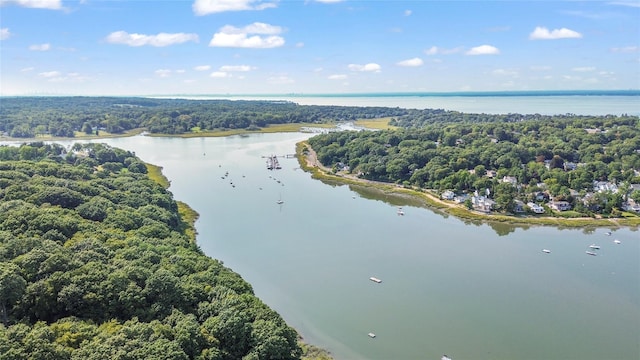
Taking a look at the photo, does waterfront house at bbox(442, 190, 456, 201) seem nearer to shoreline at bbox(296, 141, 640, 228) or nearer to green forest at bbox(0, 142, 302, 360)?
shoreline at bbox(296, 141, 640, 228)

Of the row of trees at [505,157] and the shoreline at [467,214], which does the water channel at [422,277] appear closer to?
the shoreline at [467,214]

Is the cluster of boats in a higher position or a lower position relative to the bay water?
higher

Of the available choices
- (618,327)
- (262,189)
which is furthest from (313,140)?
(618,327)

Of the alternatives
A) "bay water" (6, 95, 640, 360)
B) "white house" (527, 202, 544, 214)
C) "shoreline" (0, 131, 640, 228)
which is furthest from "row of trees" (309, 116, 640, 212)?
"bay water" (6, 95, 640, 360)

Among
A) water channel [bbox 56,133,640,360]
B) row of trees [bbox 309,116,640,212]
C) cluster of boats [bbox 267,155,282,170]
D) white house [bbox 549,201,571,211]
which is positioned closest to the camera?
water channel [bbox 56,133,640,360]

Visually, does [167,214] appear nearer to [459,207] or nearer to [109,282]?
[109,282]

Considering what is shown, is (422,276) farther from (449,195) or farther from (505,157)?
(505,157)

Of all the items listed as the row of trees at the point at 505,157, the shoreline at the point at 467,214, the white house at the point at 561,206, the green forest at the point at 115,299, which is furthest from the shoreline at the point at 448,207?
the green forest at the point at 115,299
